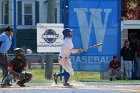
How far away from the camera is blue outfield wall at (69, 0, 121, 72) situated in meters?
22.2

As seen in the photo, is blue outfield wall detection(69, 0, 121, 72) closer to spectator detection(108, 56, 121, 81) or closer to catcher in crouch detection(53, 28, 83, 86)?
spectator detection(108, 56, 121, 81)

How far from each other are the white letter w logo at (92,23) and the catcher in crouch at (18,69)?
5.65 meters

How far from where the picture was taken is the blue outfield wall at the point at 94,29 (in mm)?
22172

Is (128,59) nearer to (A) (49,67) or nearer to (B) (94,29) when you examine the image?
(B) (94,29)

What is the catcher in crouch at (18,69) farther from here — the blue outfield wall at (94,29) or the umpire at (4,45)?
the blue outfield wall at (94,29)

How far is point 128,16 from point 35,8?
24.4 ft

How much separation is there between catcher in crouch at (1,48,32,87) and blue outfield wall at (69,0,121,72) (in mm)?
5435

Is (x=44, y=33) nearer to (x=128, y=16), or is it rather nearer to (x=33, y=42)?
(x=33, y=42)

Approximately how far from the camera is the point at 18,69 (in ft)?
55.8

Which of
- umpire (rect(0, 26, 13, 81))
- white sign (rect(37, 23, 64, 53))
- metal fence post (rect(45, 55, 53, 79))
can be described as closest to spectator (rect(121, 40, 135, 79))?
metal fence post (rect(45, 55, 53, 79))

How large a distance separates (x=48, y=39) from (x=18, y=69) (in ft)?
15.3

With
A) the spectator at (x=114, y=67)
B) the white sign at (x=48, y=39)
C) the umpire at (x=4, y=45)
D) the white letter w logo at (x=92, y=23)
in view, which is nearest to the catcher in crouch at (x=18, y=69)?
the umpire at (x=4, y=45)

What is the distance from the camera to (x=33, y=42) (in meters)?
24.5

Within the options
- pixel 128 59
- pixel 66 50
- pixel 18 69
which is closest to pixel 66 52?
pixel 66 50
